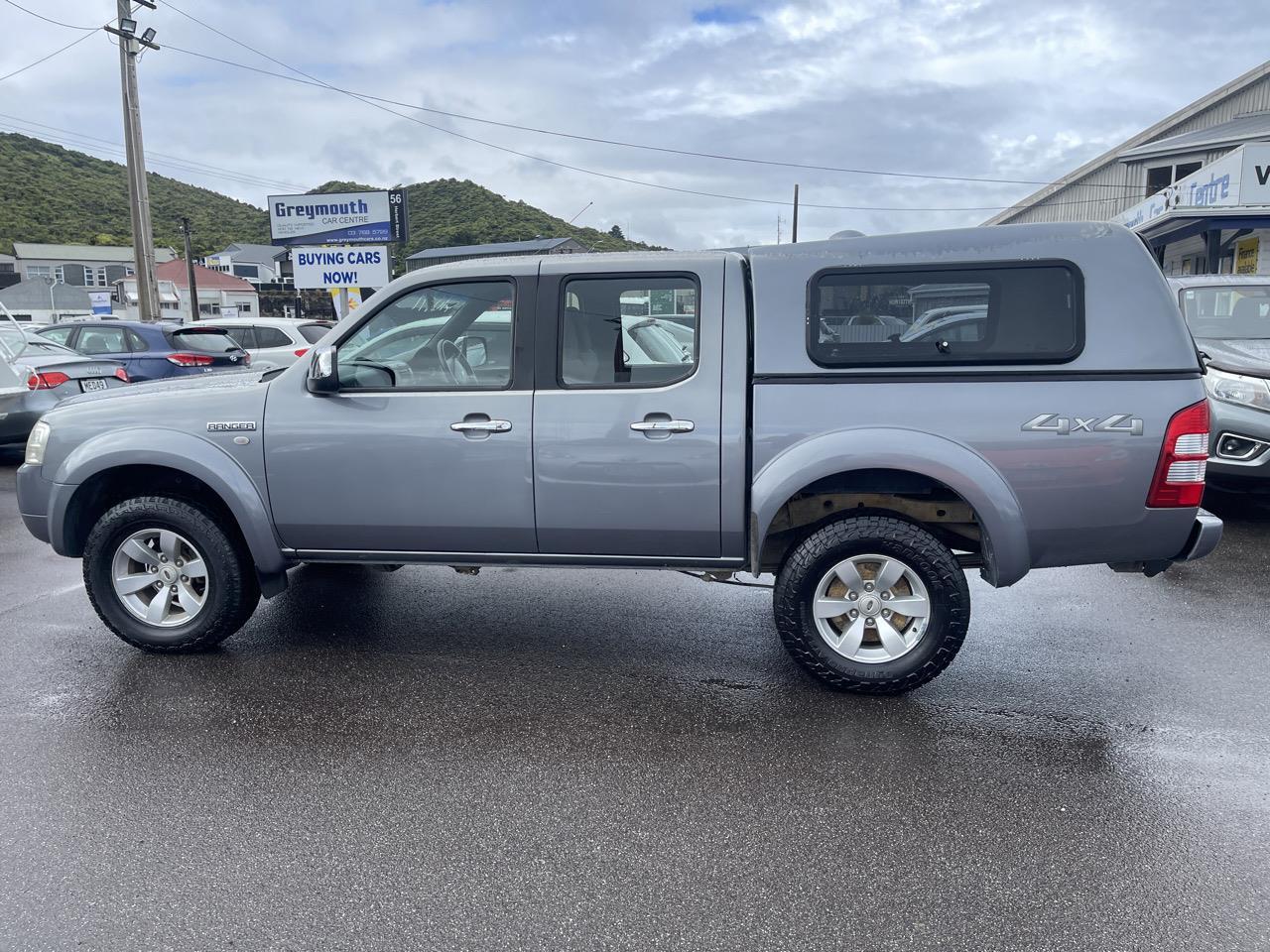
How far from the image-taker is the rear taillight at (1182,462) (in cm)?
365

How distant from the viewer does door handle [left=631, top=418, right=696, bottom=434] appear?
13.0ft

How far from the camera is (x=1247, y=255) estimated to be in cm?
1762

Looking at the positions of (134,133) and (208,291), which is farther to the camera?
(208,291)

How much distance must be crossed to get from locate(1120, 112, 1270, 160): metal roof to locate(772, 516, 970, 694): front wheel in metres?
Result: 23.4

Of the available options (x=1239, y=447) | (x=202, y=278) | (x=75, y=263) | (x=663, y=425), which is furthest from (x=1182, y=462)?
(x=75, y=263)

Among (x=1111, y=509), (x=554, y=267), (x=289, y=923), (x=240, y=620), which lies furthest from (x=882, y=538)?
(x=240, y=620)

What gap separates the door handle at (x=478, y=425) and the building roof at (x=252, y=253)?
312 ft

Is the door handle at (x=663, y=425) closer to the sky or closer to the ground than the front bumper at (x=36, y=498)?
closer to the sky

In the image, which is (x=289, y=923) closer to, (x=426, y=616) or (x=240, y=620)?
(x=240, y=620)

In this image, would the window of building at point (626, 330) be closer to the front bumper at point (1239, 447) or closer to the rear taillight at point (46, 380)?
the front bumper at point (1239, 447)

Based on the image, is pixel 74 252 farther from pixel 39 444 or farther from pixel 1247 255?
pixel 39 444

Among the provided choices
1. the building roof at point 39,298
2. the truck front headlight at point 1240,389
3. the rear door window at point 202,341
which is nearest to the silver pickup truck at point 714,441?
the truck front headlight at point 1240,389

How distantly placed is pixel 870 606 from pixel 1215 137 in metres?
26.0

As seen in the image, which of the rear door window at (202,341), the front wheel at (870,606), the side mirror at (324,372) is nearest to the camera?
the front wheel at (870,606)
